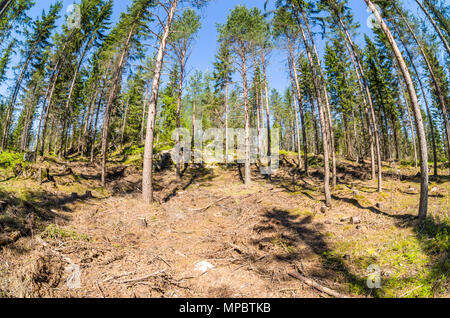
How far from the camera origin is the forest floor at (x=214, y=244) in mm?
3934

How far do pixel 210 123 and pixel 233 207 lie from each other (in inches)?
1183

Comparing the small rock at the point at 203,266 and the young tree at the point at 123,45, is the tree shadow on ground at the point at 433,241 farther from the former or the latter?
the young tree at the point at 123,45

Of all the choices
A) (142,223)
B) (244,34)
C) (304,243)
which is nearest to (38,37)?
(244,34)

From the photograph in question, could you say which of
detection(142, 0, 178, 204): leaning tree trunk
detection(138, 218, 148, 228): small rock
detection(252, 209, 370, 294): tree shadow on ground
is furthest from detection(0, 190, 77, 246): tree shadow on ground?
detection(252, 209, 370, 294): tree shadow on ground

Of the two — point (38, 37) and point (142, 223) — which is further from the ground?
point (38, 37)

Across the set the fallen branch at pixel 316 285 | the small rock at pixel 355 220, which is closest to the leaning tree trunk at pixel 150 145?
the fallen branch at pixel 316 285

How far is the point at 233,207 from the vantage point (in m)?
10.0

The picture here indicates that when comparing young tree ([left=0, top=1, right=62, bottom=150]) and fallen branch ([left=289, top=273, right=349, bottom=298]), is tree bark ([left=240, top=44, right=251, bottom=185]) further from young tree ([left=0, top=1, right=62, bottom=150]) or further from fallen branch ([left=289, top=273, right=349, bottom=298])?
young tree ([left=0, top=1, right=62, bottom=150])

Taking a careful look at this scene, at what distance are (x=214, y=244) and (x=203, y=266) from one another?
1.30m

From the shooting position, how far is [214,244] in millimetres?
6230

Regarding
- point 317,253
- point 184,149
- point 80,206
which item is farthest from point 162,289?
point 184,149

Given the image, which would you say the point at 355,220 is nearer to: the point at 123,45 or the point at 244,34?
the point at 244,34

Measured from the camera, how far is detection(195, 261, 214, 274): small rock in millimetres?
4781

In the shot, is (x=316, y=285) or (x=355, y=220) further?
(x=355, y=220)
